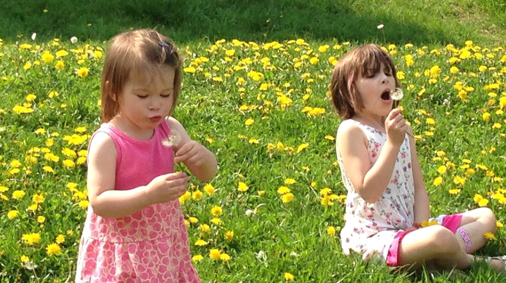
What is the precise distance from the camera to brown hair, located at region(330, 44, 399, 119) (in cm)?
325

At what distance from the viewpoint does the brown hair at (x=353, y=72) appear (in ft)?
10.7

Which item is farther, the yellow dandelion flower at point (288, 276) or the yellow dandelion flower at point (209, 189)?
the yellow dandelion flower at point (209, 189)

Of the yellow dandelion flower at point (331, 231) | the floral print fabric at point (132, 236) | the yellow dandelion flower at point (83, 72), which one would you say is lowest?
the yellow dandelion flower at point (331, 231)

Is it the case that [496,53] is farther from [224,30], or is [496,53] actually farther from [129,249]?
[129,249]

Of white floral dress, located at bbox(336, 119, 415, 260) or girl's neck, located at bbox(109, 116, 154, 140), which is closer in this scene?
girl's neck, located at bbox(109, 116, 154, 140)

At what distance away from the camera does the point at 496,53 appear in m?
6.59

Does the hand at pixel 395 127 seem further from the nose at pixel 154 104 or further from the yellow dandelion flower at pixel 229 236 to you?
the nose at pixel 154 104

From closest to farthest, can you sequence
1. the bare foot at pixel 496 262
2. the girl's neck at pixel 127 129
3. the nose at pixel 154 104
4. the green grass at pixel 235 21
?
the nose at pixel 154 104 < the girl's neck at pixel 127 129 < the bare foot at pixel 496 262 < the green grass at pixel 235 21

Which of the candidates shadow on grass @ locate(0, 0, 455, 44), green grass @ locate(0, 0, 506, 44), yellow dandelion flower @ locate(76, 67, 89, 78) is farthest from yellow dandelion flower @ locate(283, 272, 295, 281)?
shadow on grass @ locate(0, 0, 455, 44)

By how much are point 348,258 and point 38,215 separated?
1.33m

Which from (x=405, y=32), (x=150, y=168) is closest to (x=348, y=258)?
(x=150, y=168)

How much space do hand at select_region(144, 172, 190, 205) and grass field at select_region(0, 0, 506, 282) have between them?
0.79 m

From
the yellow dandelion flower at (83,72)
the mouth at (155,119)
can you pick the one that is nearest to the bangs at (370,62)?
the mouth at (155,119)

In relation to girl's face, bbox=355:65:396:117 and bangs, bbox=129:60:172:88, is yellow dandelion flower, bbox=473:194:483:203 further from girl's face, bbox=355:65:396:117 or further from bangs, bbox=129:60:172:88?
bangs, bbox=129:60:172:88
